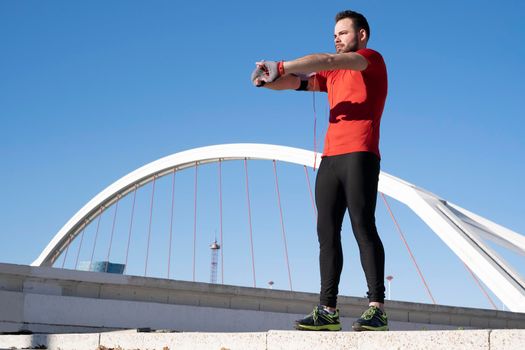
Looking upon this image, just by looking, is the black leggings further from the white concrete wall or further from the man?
the white concrete wall

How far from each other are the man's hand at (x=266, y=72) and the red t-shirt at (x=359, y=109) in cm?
62

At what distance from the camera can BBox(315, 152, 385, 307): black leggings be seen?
3967 mm

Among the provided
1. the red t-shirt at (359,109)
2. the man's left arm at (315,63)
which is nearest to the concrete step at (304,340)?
the red t-shirt at (359,109)

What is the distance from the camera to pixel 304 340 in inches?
149

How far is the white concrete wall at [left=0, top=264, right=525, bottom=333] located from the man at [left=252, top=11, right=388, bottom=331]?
5.37 m

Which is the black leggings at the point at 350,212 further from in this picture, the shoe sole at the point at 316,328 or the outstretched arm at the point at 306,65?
the outstretched arm at the point at 306,65

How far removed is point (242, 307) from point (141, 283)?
157 cm

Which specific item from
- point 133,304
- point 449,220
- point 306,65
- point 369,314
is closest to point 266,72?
point 306,65

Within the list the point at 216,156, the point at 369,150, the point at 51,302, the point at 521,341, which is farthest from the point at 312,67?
the point at 216,156

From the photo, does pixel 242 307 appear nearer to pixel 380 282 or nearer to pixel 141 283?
pixel 141 283

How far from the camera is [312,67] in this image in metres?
3.62

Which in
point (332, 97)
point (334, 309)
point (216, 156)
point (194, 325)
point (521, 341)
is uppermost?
point (216, 156)

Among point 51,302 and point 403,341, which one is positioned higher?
point 51,302

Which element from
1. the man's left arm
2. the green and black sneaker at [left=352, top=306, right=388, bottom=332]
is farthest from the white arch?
the man's left arm
